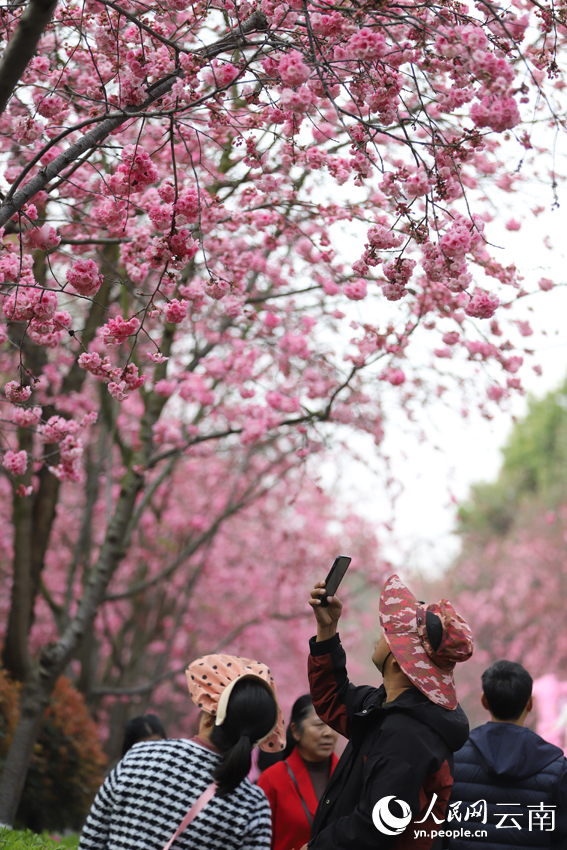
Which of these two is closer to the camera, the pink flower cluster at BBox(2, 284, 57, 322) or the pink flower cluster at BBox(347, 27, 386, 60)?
the pink flower cluster at BBox(347, 27, 386, 60)

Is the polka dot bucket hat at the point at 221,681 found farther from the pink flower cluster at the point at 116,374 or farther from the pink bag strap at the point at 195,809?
the pink flower cluster at the point at 116,374

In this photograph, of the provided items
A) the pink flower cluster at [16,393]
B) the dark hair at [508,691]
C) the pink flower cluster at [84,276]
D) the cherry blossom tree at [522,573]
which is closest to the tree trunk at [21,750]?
the pink flower cluster at [16,393]

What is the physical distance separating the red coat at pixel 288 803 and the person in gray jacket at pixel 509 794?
0.61 meters

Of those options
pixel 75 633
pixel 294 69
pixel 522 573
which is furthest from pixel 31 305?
pixel 522 573

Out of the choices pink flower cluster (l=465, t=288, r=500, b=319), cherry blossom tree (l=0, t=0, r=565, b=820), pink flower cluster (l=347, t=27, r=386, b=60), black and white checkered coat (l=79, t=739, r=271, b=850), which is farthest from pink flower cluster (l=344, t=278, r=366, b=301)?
black and white checkered coat (l=79, t=739, r=271, b=850)

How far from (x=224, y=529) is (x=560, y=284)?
716 centimetres

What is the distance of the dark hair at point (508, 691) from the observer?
2.58 metres

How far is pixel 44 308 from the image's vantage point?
8.86 feet

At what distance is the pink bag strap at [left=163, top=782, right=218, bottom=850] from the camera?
1977 mm

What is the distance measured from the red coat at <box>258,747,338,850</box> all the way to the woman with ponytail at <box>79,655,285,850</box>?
0.70 m

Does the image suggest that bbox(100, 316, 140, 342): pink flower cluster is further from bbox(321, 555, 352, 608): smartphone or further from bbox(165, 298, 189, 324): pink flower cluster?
bbox(321, 555, 352, 608): smartphone

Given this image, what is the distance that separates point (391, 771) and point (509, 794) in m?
0.97

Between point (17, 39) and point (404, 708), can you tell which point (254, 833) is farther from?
point (17, 39)

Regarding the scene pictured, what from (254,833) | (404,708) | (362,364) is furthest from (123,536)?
(404,708)
